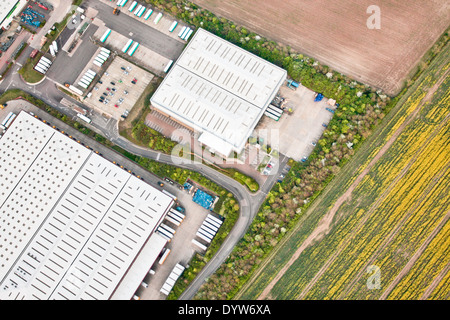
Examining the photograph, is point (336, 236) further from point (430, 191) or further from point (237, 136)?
point (237, 136)

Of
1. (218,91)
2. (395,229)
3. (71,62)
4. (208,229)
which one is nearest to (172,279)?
(208,229)

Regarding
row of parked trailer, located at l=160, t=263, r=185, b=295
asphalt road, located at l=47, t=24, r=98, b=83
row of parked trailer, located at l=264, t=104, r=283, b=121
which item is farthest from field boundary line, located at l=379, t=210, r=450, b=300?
asphalt road, located at l=47, t=24, r=98, b=83

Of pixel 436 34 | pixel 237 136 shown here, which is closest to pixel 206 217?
pixel 237 136

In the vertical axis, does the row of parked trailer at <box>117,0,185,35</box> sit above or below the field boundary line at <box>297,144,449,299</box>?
above

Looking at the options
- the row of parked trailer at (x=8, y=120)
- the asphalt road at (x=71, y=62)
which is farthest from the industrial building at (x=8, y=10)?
the row of parked trailer at (x=8, y=120)

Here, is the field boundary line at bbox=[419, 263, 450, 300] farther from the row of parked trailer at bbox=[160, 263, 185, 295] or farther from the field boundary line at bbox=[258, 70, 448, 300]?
the row of parked trailer at bbox=[160, 263, 185, 295]

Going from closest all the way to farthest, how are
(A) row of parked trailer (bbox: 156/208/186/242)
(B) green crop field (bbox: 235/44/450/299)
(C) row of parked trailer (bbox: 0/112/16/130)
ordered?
(B) green crop field (bbox: 235/44/450/299) < (A) row of parked trailer (bbox: 156/208/186/242) < (C) row of parked trailer (bbox: 0/112/16/130)

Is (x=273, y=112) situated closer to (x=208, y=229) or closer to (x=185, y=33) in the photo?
(x=185, y=33)
